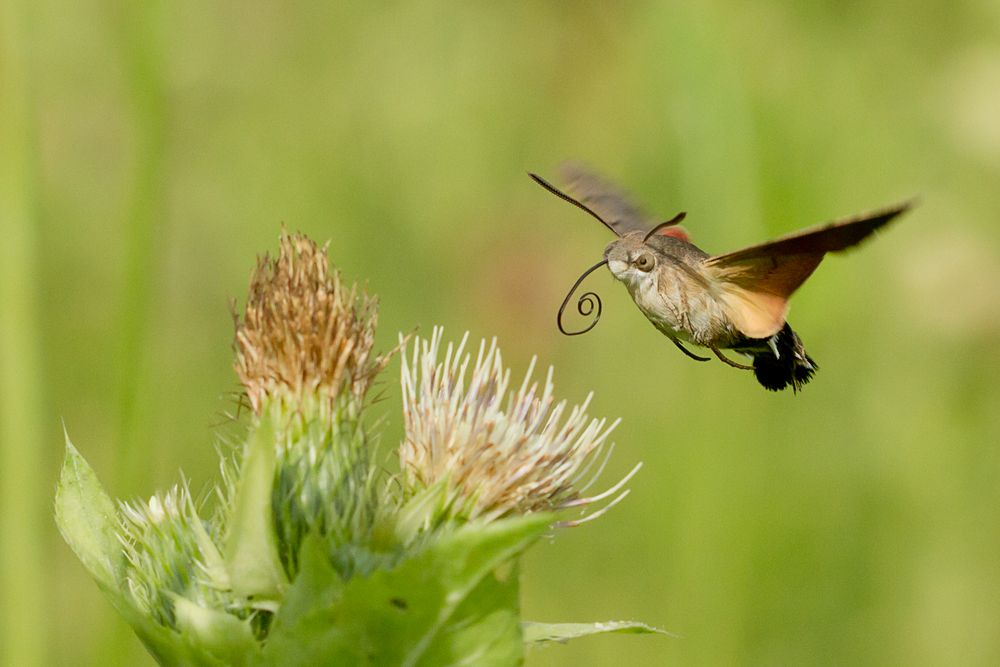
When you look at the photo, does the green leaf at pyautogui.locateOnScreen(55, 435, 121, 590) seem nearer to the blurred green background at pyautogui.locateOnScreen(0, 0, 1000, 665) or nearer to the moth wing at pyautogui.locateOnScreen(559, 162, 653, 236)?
the blurred green background at pyautogui.locateOnScreen(0, 0, 1000, 665)

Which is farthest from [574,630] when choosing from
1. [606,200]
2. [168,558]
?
[606,200]

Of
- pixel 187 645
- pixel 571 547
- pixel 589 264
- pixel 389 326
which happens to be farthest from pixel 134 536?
pixel 589 264

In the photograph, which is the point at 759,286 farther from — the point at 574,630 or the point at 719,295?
the point at 574,630

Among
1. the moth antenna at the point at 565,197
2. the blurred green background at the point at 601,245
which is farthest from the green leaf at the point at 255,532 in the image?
the blurred green background at the point at 601,245

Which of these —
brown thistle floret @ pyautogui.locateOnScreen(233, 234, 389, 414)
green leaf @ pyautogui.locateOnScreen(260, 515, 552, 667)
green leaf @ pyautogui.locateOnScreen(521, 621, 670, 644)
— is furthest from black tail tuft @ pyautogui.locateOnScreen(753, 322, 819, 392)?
green leaf @ pyautogui.locateOnScreen(260, 515, 552, 667)

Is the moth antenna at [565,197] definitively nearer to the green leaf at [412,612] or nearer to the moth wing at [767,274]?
the moth wing at [767,274]

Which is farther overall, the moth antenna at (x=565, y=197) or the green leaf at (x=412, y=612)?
the moth antenna at (x=565, y=197)
